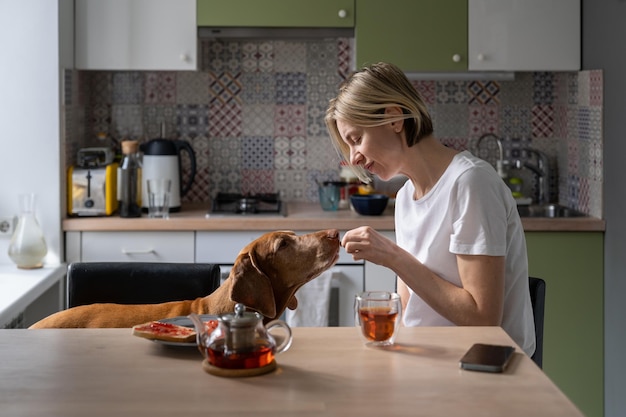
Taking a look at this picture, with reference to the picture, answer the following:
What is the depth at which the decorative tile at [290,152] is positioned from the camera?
4.55 metres

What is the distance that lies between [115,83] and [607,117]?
2.19 m

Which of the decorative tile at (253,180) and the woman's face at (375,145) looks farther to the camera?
the decorative tile at (253,180)

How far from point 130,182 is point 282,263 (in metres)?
1.95

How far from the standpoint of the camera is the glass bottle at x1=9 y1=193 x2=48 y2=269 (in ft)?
12.0

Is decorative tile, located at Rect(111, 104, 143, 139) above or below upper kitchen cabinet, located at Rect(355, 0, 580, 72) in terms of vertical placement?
below

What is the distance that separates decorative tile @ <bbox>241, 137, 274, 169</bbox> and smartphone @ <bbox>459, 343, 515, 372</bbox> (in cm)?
282

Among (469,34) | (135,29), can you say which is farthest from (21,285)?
(469,34)

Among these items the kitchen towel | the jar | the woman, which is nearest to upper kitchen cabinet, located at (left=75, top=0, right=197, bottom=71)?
the jar

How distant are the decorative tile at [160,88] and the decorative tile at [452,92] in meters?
1.23

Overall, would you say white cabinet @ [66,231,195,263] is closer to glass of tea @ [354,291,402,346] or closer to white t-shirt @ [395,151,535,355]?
white t-shirt @ [395,151,535,355]

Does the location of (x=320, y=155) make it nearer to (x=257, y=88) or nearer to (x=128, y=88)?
(x=257, y=88)

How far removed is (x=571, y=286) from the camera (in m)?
3.91

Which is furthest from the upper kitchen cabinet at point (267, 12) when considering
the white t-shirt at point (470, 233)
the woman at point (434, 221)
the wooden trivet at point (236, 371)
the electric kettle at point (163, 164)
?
the wooden trivet at point (236, 371)

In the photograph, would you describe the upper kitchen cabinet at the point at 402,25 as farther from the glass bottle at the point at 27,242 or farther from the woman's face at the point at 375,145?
the woman's face at the point at 375,145
